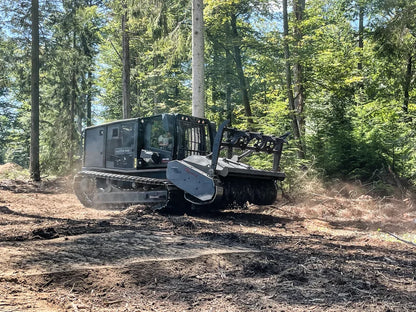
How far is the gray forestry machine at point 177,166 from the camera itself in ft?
30.1

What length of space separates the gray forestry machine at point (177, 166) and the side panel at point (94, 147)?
1.3 inches

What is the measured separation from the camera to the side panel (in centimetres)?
1258

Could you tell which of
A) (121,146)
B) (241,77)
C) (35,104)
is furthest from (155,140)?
(35,104)

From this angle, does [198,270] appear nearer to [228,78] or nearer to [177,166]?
[177,166]

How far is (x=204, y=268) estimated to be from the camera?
4.68 metres

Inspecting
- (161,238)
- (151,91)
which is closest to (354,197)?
(161,238)

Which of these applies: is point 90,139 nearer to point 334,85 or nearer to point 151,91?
point 334,85

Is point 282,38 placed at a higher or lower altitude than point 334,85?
higher

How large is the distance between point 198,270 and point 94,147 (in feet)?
30.8

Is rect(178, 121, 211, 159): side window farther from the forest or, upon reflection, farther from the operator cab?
the forest

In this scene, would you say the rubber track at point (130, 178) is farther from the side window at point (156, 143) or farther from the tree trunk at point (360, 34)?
the tree trunk at point (360, 34)

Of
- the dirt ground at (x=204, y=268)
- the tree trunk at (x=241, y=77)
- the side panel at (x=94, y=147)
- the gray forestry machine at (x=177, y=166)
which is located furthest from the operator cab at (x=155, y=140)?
the tree trunk at (x=241, y=77)

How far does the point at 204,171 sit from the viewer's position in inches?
361

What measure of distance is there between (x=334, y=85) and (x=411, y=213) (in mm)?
5944
